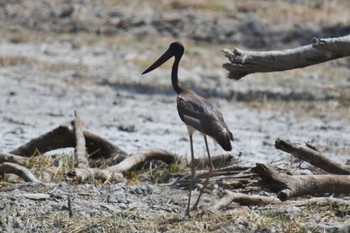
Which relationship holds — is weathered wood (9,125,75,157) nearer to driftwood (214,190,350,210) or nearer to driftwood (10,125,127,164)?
driftwood (10,125,127,164)

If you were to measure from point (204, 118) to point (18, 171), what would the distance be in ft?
5.60

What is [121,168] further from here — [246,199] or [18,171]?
[246,199]

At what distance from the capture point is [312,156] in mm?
8109

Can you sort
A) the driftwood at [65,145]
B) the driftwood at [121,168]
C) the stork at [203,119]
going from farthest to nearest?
the driftwood at [65,145], the driftwood at [121,168], the stork at [203,119]

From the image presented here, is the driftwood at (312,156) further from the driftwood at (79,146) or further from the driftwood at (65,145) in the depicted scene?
the driftwood at (65,145)

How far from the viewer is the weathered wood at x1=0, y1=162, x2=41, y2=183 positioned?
834 cm

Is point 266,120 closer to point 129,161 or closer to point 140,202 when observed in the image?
point 129,161

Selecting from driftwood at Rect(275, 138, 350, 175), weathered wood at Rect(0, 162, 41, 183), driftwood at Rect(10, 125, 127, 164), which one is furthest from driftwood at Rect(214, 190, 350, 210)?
driftwood at Rect(10, 125, 127, 164)

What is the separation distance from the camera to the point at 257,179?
8297 mm

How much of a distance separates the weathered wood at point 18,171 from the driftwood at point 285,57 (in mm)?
1767

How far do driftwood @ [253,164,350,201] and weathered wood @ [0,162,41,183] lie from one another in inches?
70.3

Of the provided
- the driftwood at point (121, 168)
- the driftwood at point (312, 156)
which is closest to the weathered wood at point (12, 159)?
the driftwood at point (121, 168)

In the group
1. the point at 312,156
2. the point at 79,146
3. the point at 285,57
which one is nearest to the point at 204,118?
the point at 285,57

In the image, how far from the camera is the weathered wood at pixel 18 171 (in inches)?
328
